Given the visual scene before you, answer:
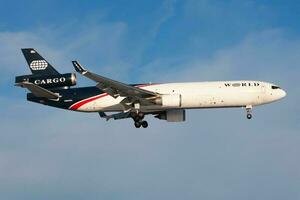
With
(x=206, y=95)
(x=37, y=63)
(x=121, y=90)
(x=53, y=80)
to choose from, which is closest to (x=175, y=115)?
(x=206, y=95)

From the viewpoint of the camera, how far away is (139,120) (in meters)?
65.5

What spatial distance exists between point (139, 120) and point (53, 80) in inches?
355

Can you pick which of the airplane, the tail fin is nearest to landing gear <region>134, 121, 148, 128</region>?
the airplane

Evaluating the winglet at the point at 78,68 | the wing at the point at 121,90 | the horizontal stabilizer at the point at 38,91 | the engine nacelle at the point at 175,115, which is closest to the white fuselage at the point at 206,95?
the wing at the point at 121,90

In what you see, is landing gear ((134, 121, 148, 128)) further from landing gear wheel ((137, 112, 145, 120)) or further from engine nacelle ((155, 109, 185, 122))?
engine nacelle ((155, 109, 185, 122))

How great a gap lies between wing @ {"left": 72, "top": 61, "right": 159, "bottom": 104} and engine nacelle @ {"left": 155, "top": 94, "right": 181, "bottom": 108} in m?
0.75

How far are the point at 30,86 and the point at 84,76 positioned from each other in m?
6.47

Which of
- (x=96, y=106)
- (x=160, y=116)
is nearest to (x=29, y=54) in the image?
(x=96, y=106)

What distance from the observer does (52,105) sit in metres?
65.4

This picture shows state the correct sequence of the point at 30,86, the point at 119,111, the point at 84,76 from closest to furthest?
the point at 84,76
the point at 30,86
the point at 119,111

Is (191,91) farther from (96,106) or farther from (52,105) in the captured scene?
(52,105)

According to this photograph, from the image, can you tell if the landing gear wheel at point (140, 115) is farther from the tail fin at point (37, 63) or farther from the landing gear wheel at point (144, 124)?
the tail fin at point (37, 63)

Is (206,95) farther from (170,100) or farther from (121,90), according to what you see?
(121,90)

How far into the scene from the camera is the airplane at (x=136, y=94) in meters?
62.8
